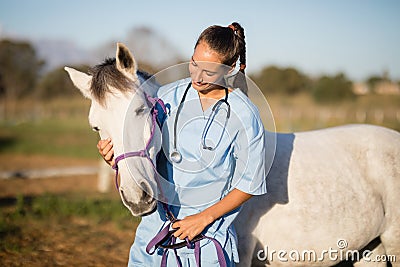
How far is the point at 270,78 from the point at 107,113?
29.7m

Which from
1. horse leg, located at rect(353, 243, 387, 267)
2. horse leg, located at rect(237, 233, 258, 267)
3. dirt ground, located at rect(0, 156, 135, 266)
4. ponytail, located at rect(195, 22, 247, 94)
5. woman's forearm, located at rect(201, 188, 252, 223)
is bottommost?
dirt ground, located at rect(0, 156, 135, 266)

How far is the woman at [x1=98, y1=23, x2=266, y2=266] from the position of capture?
6.66 feet

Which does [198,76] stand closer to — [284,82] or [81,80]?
[81,80]

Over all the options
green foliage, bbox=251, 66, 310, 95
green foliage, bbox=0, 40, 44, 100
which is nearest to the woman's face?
green foliage, bbox=251, 66, 310, 95

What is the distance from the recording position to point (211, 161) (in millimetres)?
2049

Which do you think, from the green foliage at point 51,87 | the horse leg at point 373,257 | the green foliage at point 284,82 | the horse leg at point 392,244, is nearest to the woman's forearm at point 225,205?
the horse leg at point 392,244

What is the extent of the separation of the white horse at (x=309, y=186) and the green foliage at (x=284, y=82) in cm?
2571

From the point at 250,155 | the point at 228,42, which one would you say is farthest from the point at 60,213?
the point at 228,42

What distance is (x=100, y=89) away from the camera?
2.05 metres

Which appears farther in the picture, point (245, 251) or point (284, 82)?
point (284, 82)

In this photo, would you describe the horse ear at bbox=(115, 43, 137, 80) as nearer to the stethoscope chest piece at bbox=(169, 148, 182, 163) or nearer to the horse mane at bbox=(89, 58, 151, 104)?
the horse mane at bbox=(89, 58, 151, 104)

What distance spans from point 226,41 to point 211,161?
61 centimetres

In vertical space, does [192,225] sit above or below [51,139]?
above

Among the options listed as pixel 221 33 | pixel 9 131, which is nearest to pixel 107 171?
pixel 221 33
